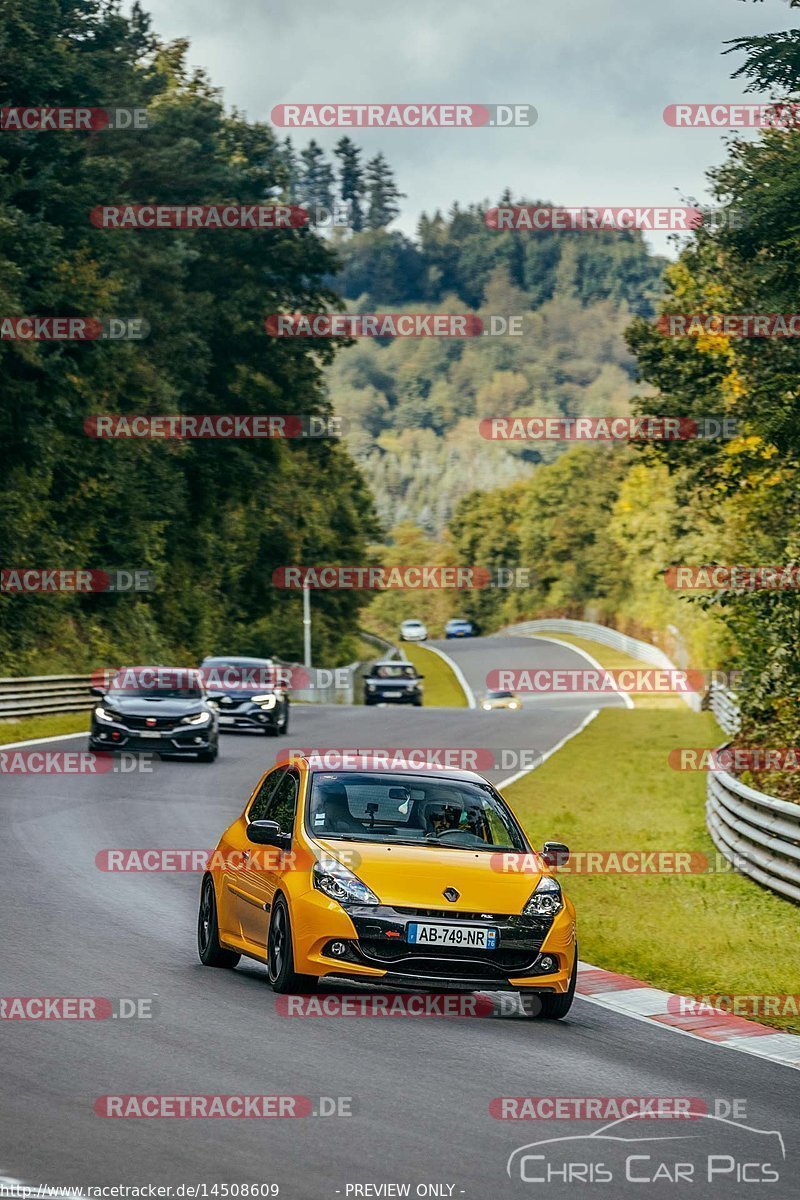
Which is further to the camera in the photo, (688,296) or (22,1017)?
(688,296)

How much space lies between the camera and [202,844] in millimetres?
19984

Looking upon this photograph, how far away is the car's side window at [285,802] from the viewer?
1189cm

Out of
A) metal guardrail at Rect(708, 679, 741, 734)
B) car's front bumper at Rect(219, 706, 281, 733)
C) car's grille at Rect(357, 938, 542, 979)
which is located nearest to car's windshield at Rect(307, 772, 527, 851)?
car's grille at Rect(357, 938, 542, 979)

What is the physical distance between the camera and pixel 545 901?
437 inches

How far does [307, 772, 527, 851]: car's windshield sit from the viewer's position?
11703 mm

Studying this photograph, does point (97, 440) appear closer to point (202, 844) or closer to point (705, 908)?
point (202, 844)

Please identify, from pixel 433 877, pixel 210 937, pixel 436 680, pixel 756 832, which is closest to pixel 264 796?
pixel 210 937

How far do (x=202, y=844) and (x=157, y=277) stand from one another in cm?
4487

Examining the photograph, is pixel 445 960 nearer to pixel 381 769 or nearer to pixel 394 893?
pixel 394 893

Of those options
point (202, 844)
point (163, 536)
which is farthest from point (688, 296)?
point (163, 536)

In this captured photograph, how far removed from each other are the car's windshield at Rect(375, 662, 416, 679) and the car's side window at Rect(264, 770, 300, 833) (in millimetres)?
52758

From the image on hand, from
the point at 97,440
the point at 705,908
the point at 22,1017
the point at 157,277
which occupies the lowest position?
the point at 705,908

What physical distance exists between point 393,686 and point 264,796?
171 feet

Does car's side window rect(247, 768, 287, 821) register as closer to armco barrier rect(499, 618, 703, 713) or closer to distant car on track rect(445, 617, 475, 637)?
armco barrier rect(499, 618, 703, 713)
